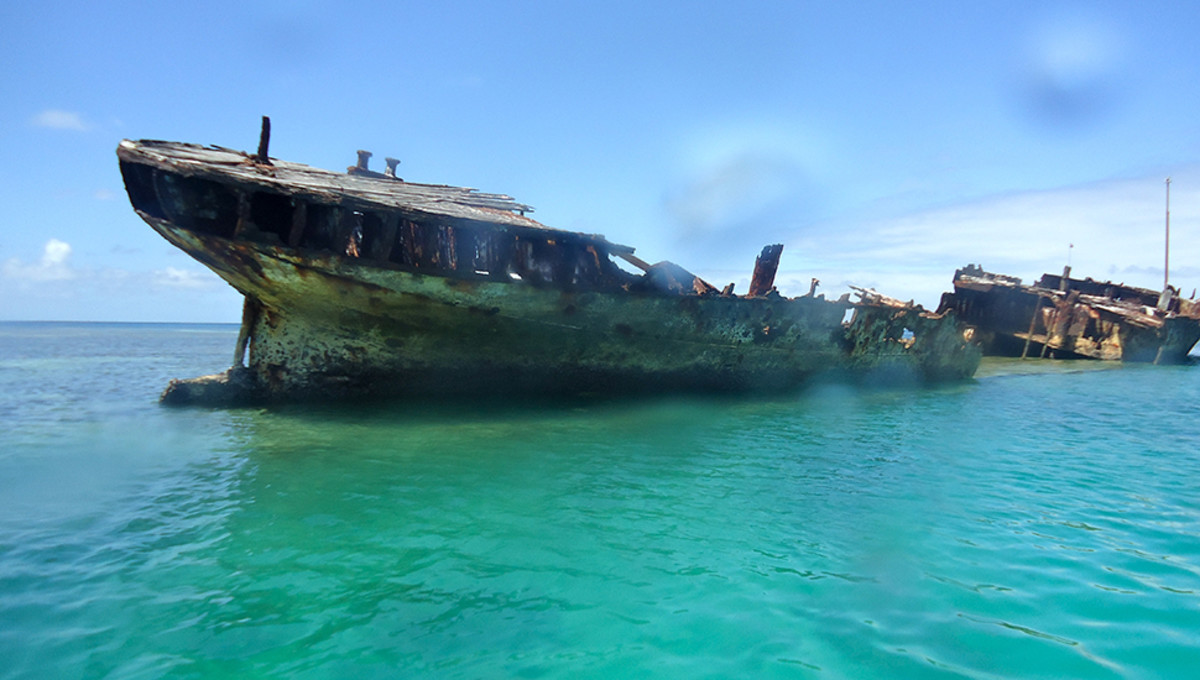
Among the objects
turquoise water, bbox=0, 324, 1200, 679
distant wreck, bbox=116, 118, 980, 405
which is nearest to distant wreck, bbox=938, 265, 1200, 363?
distant wreck, bbox=116, 118, 980, 405

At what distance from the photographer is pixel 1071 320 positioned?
966 inches

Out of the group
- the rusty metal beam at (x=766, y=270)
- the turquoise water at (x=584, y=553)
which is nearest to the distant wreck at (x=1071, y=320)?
the rusty metal beam at (x=766, y=270)

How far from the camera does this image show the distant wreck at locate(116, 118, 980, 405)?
770cm

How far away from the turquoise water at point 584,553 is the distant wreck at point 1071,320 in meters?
19.4

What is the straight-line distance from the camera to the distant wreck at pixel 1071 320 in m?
23.5

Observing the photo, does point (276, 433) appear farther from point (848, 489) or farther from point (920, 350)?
point (920, 350)

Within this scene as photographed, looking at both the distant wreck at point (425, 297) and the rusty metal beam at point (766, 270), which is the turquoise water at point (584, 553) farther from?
the rusty metal beam at point (766, 270)

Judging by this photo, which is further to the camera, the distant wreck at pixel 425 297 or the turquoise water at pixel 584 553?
the distant wreck at pixel 425 297

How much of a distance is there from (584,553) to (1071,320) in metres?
28.1

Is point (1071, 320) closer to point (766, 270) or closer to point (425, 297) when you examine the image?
point (766, 270)

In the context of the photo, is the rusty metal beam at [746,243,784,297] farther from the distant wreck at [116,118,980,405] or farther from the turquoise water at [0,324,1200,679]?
the turquoise water at [0,324,1200,679]

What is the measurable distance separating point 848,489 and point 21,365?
23.0 meters

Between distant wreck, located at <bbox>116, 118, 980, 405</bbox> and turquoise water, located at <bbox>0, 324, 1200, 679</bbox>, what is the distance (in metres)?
1.45

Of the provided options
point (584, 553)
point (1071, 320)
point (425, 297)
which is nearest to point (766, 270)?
point (425, 297)
